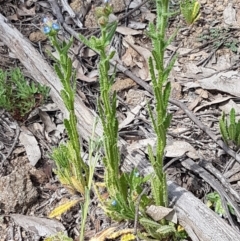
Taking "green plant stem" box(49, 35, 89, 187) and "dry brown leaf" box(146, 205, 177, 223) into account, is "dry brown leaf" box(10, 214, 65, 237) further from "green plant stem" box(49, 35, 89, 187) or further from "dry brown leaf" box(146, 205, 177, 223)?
"dry brown leaf" box(146, 205, 177, 223)

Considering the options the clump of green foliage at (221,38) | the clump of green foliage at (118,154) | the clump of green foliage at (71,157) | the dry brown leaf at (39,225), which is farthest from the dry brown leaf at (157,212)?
the clump of green foliage at (221,38)

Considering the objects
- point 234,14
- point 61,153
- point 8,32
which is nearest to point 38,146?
point 61,153

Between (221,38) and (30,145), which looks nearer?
(30,145)

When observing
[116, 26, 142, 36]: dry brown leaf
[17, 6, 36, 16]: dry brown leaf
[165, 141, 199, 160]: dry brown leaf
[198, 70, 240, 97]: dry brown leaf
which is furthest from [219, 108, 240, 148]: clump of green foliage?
[17, 6, 36, 16]: dry brown leaf

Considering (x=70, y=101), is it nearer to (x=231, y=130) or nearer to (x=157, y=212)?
(x=157, y=212)

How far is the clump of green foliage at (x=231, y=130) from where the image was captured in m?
2.56

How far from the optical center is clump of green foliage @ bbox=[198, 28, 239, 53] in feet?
10.6

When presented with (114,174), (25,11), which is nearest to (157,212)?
(114,174)

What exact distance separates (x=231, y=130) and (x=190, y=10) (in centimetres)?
103

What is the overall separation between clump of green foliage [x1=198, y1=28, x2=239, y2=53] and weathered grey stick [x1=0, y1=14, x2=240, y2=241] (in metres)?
0.96

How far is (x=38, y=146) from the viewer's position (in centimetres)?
285

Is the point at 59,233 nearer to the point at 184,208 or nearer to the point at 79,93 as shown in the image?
the point at 184,208

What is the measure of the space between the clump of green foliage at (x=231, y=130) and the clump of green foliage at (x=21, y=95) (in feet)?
3.25

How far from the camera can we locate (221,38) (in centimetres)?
329
